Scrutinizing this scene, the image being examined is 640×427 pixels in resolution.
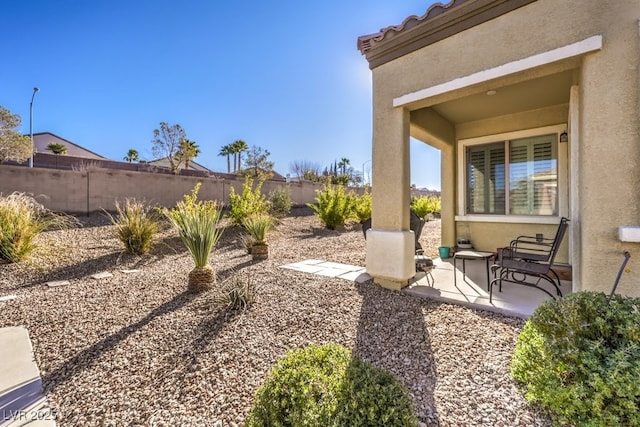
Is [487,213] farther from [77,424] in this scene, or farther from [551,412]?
[77,424]

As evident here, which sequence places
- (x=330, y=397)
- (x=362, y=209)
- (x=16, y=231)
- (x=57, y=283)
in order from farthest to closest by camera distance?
(x=362, y=209) < (x=16, y=231) < (x=57, y=283) < (x=330, y=397)

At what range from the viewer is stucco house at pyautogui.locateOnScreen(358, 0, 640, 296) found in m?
2.76

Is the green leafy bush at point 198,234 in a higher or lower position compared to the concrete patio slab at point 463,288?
higher

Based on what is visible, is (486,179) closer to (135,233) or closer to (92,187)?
(135,233)

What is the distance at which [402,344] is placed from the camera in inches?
114

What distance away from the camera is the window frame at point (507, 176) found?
552 centimetres

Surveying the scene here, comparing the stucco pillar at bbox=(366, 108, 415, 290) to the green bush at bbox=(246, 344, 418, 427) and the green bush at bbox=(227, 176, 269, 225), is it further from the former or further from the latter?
the green bush at bbox=(227, 176, 269, 225)

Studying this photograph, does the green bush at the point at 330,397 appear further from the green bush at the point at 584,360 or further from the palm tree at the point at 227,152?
the palm tree at the point at 227,152

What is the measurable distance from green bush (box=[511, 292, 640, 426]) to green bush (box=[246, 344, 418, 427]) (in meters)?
1.01

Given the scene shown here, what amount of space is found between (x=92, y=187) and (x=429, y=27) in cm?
1027

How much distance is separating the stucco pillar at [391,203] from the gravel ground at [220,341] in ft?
1.25

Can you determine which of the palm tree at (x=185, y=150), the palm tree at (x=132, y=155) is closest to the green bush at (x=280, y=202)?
the palm tree at (x=185, y=150)

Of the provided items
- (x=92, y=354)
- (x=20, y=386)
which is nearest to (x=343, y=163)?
(x=92, y=354)

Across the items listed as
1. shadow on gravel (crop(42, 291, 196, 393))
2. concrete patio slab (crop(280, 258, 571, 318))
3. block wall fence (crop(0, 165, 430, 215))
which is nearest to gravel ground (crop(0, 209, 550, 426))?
shadow on gravel (crop(42, 291, 196, 393))
